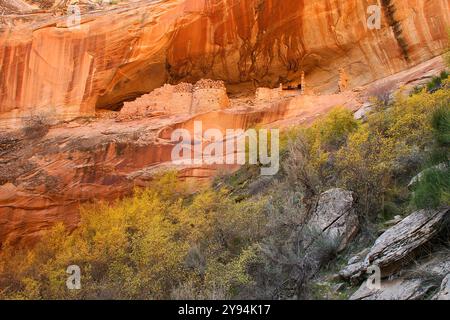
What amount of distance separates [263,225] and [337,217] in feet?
5.63

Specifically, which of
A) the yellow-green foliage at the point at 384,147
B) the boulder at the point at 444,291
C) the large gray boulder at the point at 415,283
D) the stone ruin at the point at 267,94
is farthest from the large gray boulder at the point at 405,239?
the stone ruin at the point at 267,94

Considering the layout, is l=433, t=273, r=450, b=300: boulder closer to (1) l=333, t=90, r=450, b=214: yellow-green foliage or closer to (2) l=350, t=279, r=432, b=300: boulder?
(2) l=350, t=279, r=432, b=300: boulder

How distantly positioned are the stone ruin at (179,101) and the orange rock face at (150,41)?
1683 millimetres

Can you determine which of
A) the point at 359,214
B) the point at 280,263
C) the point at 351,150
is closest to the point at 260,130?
the point at 351,150

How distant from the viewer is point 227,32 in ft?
63.6

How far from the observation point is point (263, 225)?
9984mm

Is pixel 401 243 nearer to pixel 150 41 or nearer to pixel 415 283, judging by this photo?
pixel 415 283

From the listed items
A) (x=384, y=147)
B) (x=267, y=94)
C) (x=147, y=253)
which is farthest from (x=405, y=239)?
(x=267, y=94)

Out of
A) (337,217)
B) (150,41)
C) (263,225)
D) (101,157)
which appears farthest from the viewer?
(150,41)

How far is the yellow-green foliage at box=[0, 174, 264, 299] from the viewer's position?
8.59m

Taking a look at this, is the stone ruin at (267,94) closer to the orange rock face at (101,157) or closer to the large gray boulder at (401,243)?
the orange rock face at (101,157)

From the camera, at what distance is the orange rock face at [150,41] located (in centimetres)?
1789
